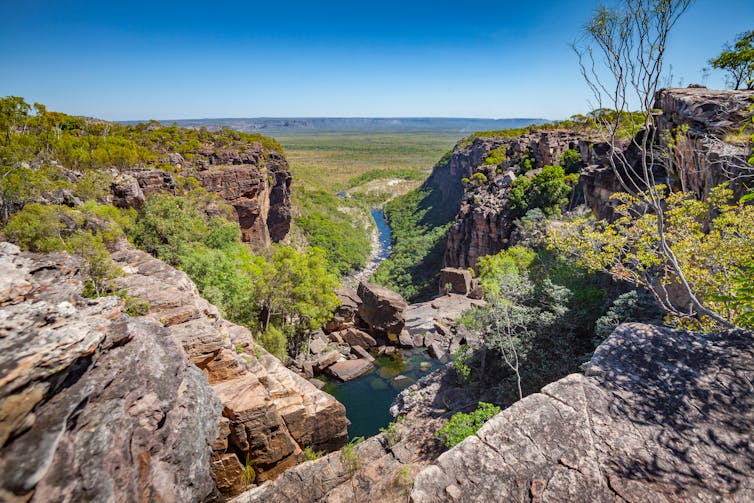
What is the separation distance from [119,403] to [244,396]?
7.20 meters

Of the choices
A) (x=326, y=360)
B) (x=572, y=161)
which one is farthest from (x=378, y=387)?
(x=572, y=161)

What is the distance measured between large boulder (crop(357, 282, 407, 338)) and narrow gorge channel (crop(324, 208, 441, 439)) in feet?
7.94

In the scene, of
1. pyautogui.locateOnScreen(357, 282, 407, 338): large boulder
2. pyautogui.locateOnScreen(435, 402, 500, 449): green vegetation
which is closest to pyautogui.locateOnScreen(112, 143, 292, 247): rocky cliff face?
pyautogui.locateOnScreen(357, 282, 407, 338): large boulder

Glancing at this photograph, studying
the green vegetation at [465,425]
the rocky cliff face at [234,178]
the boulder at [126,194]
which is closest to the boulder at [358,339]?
the green vegetation at [465,425]

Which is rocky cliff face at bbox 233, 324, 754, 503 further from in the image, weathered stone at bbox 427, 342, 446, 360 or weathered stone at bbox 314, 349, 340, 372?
weathered stone at bbox 427, 342, 446, 360

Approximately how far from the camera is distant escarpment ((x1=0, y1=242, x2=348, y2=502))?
5.48 metres

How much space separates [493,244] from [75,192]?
4819cm

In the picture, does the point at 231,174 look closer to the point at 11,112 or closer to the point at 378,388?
the point at 11,112

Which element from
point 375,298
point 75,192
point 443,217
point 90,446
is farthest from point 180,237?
point 443,217

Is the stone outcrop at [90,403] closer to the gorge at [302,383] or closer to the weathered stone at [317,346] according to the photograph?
the gorge at [302,383]

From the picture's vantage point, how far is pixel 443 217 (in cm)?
10556

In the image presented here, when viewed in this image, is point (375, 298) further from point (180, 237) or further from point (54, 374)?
point (54, 374)

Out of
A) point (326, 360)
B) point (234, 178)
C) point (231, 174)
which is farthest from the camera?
Answer: point (234, 178)

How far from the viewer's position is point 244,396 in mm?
14125
